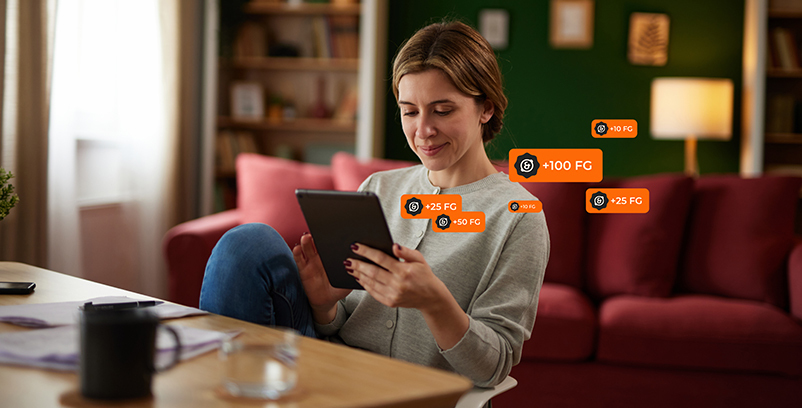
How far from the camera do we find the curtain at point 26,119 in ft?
6.55

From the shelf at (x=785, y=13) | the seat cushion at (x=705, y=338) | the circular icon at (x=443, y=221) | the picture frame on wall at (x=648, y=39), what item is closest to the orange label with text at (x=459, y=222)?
the circular icon at (x=443, y=221)

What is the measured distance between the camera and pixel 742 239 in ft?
6.68

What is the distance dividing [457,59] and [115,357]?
74 centimetres

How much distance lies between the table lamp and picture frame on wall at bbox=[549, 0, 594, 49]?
74 cm

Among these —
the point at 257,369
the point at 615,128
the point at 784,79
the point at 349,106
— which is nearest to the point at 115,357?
the point at 257,369

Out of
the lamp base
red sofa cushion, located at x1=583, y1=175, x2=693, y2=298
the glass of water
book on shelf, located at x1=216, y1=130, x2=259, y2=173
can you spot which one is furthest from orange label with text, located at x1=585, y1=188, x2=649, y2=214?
book on shelf, located at x1=216, y1=130, x2=259, y2=173

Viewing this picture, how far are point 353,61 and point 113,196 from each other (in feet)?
4.86

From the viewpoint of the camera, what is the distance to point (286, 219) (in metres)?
2.33

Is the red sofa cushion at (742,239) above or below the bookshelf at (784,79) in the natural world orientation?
below

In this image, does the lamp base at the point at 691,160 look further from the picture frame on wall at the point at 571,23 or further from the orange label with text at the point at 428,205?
the orange label with text at the point at 428,205

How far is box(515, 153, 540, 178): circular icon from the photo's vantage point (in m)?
1.22

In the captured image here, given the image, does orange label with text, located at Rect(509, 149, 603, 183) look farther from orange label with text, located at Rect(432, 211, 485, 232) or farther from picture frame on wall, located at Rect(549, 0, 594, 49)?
picture frame on wall, located at Rect(549, 0, 594, 49)

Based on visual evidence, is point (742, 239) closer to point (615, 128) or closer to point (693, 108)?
point (615, 128)

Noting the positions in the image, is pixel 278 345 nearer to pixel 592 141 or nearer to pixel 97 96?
pixel 97 96
